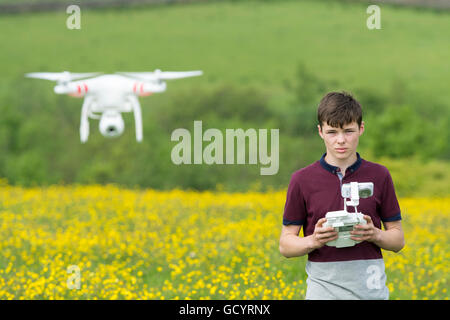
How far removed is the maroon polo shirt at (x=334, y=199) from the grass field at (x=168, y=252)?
9.17 ft

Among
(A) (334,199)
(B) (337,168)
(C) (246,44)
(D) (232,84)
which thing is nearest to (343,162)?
(B) (337,168)

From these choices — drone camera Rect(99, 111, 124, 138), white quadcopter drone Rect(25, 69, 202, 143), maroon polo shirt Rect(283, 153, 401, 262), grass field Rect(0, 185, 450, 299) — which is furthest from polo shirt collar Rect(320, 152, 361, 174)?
grass field Rect(0, 185, 450, 299)

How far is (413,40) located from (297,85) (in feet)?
28.7

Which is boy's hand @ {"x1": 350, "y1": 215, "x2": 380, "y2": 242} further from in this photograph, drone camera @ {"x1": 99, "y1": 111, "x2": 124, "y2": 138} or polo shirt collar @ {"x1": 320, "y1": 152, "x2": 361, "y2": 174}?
drone camera @ {"x1": 99, "y1": 111, "x2": 124, "y2": 138}

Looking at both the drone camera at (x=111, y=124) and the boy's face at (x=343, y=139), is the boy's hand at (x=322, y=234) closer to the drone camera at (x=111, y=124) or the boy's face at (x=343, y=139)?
the boy's face at (x=343, y=139)

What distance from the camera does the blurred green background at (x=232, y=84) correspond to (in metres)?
23.4

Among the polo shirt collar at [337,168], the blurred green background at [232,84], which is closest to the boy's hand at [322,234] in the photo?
the polo shirt collar at [337,168]

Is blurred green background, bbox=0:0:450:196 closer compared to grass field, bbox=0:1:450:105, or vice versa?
blurred green background, bbox=0:0:450:196

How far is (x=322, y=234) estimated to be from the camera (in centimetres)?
→ 283

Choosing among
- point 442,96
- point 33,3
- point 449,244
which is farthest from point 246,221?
point 33,3

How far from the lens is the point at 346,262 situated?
3057 mm

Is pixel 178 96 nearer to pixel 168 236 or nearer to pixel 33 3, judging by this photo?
pixel 33 3

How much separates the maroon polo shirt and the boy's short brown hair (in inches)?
9.1

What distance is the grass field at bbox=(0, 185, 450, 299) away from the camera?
6188 millimetres
